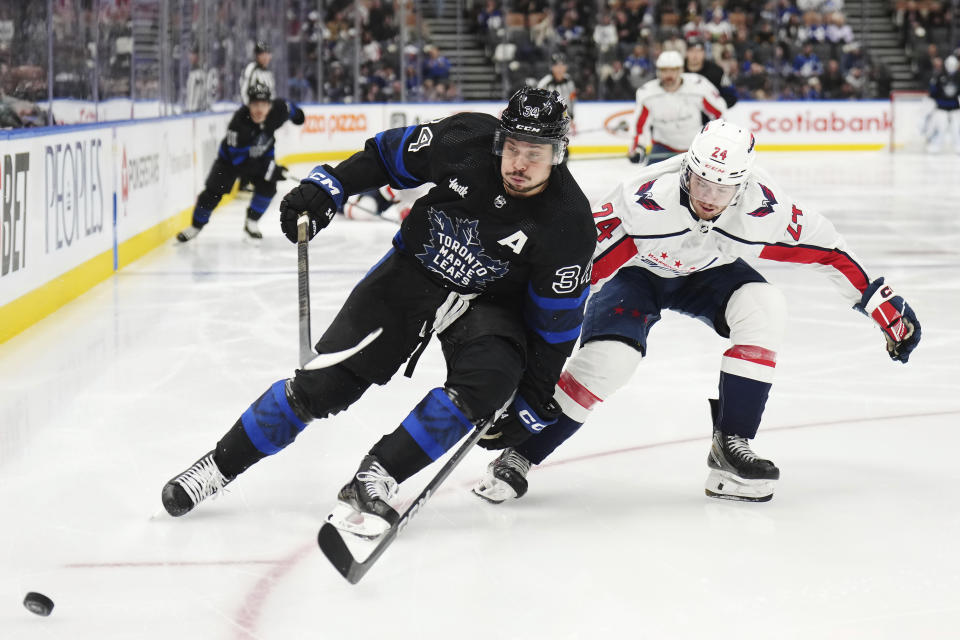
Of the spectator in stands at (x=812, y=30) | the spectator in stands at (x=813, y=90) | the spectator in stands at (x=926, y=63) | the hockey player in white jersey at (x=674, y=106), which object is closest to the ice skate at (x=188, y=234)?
the hockey player in white jersey at (x=674, y=106)

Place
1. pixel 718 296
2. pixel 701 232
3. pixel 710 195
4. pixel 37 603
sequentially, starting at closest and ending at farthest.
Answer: pixel 37 603, pixel 710 195, pixel 701 232, pixel 718 296

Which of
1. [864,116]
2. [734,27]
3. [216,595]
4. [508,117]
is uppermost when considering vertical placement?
[734,27]

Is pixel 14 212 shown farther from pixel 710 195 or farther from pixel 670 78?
pixel 670 78

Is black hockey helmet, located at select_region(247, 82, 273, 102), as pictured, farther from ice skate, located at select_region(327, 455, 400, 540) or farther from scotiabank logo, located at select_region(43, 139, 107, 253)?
ice skate, located at select_region(327, 455, 400, 540)

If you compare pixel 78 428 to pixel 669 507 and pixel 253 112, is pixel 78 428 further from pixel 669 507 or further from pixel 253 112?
pixel 253 112

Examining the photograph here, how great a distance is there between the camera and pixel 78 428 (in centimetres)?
371

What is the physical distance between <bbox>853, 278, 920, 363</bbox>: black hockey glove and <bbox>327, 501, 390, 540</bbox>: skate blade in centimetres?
138

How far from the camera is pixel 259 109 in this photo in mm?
8359

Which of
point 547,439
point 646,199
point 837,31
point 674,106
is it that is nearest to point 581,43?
point 837,31

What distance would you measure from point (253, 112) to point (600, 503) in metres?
5.95

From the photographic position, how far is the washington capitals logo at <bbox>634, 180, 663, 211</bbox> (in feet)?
9.80

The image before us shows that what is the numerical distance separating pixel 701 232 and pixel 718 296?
24 cm

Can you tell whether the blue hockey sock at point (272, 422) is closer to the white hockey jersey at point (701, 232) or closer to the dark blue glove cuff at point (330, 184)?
the dark blue glove cuff at point (330, 184)

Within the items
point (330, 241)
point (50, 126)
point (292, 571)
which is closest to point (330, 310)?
point (50, 126)
